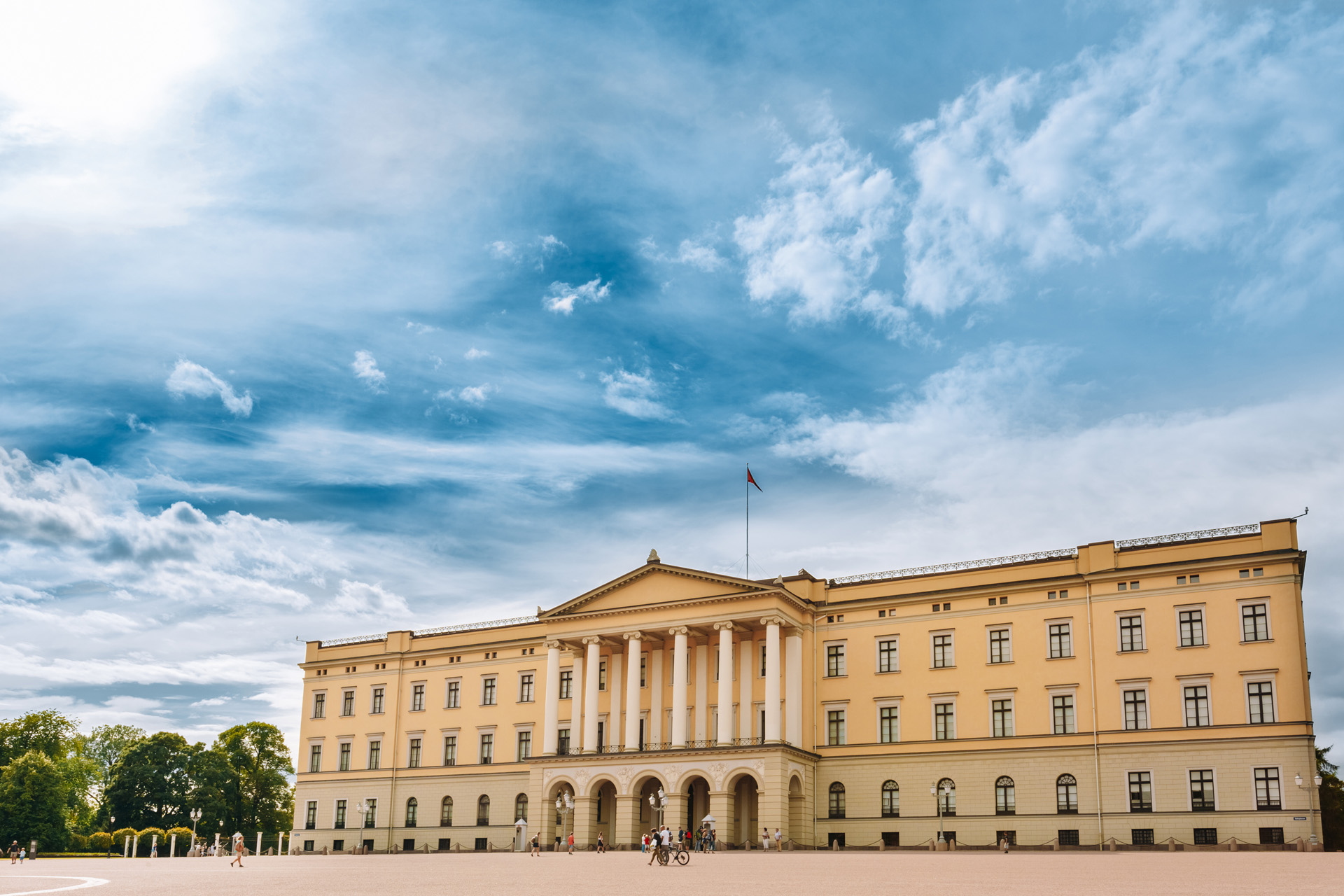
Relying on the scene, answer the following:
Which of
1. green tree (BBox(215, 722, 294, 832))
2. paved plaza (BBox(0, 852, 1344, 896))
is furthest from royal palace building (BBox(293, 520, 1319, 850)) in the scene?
green tree (BBox(215, 722, 294, 832))

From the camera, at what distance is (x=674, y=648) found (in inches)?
2192

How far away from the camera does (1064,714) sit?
47.9 meters

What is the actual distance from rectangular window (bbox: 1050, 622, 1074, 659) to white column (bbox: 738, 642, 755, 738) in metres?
13.9

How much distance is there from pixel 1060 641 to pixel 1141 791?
6775 millimetres

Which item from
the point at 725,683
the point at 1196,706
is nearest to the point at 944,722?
the point at 725,683

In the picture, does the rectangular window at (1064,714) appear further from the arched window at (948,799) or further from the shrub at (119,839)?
the shrub at (119,839)

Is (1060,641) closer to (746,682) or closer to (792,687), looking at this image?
(792,687)

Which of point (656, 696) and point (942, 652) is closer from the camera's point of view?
point (942, 652)

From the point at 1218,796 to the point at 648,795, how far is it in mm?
25191

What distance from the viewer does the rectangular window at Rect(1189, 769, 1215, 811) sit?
4406 cm

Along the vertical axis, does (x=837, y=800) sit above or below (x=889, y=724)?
below

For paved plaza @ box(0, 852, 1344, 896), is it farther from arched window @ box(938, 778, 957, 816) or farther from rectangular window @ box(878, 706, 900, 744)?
rectangular window @ box(878, 706, 900, 744)

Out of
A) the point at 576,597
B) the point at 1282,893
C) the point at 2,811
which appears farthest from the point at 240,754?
the point at 1282,893

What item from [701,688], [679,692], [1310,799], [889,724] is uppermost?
[701,688]
